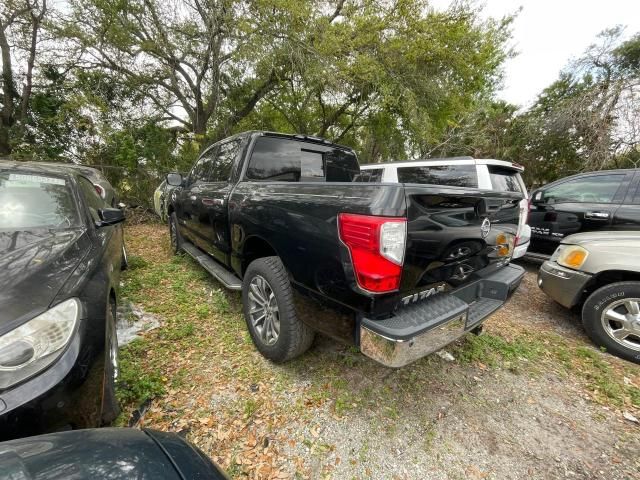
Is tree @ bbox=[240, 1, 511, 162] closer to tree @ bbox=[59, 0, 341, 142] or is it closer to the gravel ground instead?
tree @ bbox=[59, 0, 341, 142]

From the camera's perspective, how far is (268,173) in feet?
9.50

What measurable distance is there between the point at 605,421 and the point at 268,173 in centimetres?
342

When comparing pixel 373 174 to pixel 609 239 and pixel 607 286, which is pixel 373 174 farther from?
pixel 607 286

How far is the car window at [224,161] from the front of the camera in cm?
304

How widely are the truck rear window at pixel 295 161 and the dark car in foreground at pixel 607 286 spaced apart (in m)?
2.81

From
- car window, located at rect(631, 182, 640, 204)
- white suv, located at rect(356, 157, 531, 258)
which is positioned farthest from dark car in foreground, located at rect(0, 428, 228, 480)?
car window, located at rect(631, 182, 640, 204)

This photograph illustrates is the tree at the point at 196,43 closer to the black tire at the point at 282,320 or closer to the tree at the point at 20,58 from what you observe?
the tree at the point at 20,58

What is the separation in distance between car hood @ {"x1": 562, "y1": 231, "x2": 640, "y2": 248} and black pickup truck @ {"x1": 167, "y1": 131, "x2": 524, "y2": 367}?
53.3 inches

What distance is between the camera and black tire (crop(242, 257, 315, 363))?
2059 millimetres

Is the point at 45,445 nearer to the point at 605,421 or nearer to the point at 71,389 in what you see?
the point at 71,389

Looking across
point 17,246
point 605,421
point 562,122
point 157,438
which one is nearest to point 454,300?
point 605,421

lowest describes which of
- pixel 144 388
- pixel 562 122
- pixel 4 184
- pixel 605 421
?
pixel 605 421

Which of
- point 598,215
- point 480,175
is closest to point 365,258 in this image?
point 480,175

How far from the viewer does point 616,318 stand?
2.74 metres
